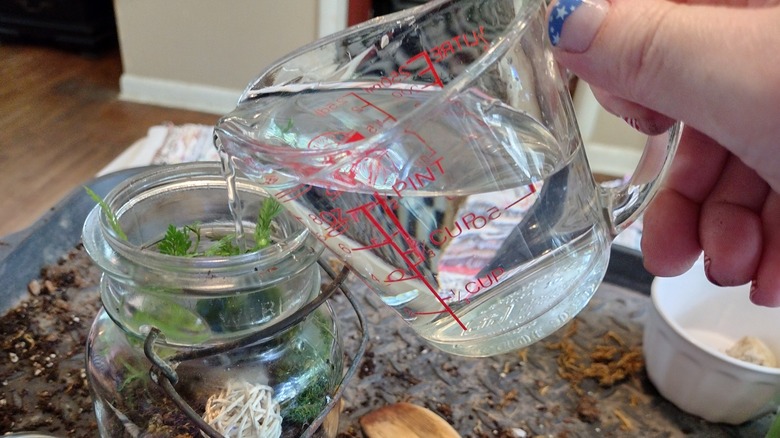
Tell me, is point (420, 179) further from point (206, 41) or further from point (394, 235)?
point (206, 41)

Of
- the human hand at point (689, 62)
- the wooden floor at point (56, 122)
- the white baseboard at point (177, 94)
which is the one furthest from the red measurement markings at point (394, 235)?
the white baseboard at point (177, 94)

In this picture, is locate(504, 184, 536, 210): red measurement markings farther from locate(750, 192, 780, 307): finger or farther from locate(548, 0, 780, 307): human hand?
locate(750, 192, 780, 307): finger

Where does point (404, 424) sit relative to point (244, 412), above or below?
below

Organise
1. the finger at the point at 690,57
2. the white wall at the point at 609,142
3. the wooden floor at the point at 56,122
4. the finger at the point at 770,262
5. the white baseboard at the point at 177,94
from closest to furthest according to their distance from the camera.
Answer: the finger at the point at 690,57, the finger at the point at 770,262, the wooden floor at the point at 56,122, the white wall at the point at 609,142, the white baseboard at the point at 177,94

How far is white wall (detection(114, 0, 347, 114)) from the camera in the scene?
138cm

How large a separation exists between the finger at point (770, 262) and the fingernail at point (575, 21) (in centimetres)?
23

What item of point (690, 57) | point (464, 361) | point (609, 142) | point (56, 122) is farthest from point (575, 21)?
point (56, 122)

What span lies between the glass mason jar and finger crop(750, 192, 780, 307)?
28 cm

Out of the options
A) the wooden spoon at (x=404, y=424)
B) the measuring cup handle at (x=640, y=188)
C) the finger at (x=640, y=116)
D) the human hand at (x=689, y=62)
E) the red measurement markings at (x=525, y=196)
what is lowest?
the wooden spoon at (x=404, y=424)

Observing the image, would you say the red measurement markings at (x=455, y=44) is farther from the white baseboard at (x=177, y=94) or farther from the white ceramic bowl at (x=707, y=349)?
the white baseboard at (x=177, y=94)

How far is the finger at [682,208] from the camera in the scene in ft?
1.49

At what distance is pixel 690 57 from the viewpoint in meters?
0.27

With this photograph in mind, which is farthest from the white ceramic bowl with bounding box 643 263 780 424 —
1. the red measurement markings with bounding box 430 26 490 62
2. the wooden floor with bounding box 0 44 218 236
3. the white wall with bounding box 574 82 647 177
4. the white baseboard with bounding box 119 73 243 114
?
the white baseboard with bounding box 119 73 243 114

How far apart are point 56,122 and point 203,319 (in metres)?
1.29
